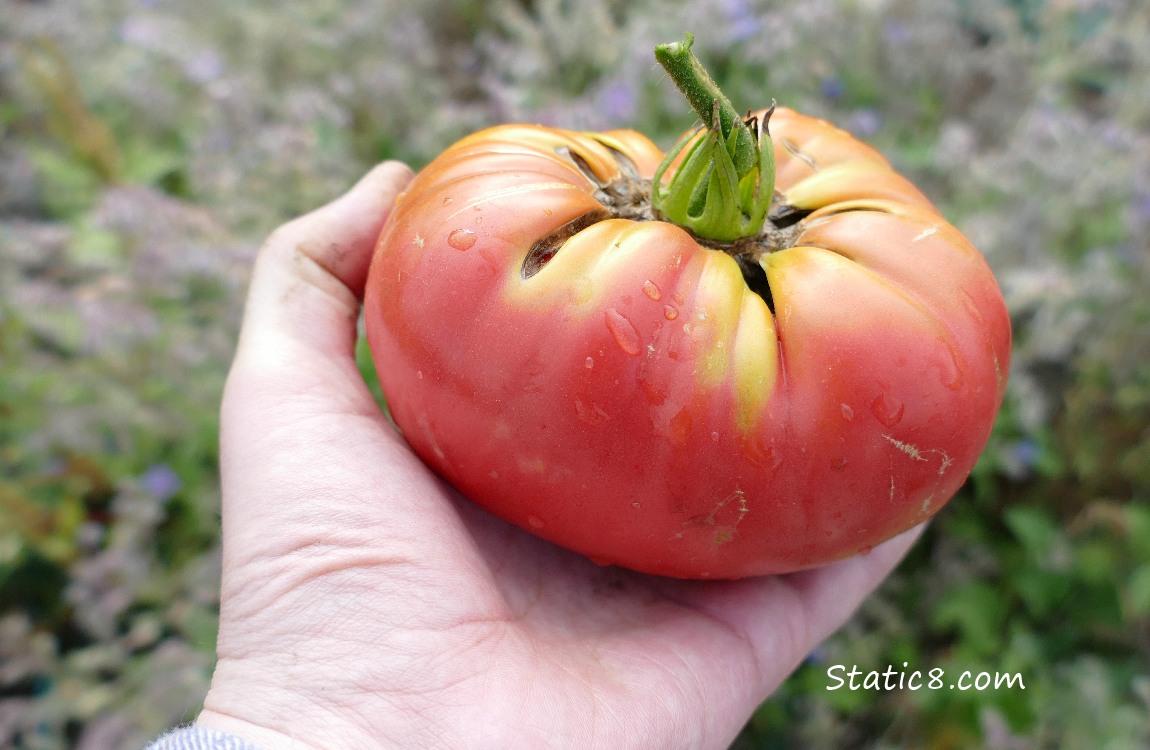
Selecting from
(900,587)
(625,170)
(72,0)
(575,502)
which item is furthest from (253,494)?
(72,0)

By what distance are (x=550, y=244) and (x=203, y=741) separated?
2.53 feet

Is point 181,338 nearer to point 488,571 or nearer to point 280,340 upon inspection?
point 280,340

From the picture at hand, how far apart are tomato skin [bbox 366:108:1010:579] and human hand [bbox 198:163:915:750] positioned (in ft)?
0.55

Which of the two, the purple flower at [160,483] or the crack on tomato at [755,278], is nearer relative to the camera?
the crack on tomato at [755,278]

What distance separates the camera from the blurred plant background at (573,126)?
6.16ft

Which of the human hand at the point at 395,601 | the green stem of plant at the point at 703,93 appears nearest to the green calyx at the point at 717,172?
the green stem of plant at the point at 703,93

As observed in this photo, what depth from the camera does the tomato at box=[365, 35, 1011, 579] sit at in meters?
1.08

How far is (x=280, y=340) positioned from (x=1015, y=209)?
197 cm

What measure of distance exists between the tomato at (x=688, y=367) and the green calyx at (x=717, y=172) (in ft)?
0.03

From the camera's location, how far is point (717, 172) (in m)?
1.18

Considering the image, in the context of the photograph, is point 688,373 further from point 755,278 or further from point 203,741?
point 203,741

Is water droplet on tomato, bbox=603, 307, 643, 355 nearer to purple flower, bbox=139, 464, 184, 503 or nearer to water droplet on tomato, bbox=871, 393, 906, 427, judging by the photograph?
water droplet on tomato, bbox=871, 393, 906, 427

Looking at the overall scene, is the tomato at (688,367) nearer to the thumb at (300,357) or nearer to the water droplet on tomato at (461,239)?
the water droplet on tomato at (461,239)

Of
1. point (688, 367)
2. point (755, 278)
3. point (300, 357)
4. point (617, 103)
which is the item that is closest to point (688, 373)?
point (688, 367)
